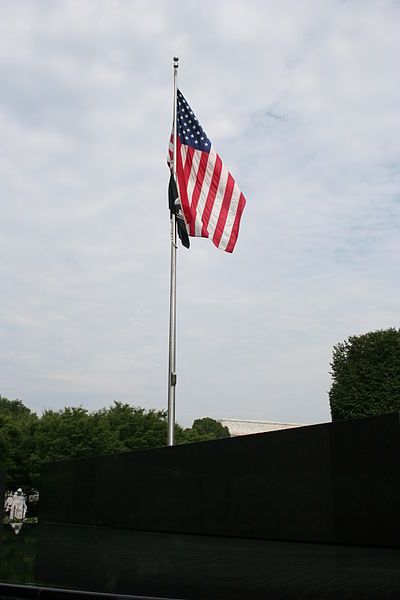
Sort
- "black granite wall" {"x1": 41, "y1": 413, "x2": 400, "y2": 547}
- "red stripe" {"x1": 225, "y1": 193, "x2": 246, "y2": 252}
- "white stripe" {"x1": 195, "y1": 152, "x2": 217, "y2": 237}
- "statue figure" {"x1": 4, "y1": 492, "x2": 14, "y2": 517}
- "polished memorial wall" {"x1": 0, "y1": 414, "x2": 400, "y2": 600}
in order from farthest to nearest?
"statue figure" {"x1": 4, "y1": 492, "x2": 14, "y2": 517}, "red stripe" {"x1": 225, "y1": 193, "x2": 246, "y2": 252}, "white stripe" {"x1": 195, "y1": 152, "x2": 217, "y2": 237}, "black granite wall" {"x1": 41, "y1": 413, "x2": 400, "y2": 547}, "polished memorial wall" {"x1": 0, "y1": 414, "x2": 400, "y2": 600}

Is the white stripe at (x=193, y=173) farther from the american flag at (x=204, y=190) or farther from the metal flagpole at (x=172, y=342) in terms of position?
the metal flagpole at (x=172, y=342)

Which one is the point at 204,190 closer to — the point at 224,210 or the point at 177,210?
the point at 224,210

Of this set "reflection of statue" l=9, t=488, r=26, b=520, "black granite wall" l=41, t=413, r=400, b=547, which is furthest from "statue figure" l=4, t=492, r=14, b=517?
"black granite wall" l=41, t=413, r=400, b=547

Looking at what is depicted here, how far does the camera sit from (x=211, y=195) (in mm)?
14164

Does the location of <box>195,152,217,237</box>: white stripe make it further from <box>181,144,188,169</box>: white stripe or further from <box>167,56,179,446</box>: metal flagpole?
<box>167,56,179,446</box>: metal flagpole

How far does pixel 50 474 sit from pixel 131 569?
12817 millimetres

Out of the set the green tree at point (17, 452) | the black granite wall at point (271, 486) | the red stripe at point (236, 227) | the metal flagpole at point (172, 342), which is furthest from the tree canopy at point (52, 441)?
the red stripe at point (236, 227)

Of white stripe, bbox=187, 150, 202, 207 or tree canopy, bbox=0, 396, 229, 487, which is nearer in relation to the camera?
white stripe, bbox=187, 150, 202, 207

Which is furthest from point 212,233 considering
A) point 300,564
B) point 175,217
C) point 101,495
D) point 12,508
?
point 12,508

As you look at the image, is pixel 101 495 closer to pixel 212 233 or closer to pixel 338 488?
pixel 212 233

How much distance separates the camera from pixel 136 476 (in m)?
13.1

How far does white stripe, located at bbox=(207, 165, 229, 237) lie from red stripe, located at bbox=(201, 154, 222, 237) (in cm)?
7

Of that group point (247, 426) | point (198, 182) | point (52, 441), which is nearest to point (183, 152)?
point (198, 182)

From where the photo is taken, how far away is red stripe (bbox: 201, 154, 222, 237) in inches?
545
